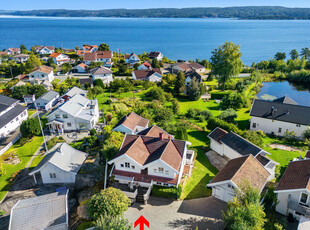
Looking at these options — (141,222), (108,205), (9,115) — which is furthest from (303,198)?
(9,115)

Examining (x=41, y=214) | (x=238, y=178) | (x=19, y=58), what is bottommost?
(x=41, y=214)

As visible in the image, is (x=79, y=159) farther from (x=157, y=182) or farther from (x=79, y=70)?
(x=79, y=70)

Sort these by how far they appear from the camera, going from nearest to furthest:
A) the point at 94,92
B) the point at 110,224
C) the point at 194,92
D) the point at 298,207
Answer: the point at 110,224
the point at 298,207
the point at 194,92
the point at 94,92

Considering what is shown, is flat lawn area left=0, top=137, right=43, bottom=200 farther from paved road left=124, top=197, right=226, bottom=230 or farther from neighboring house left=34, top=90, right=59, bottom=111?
paved road left=124, top=197, right=226, bottom=230

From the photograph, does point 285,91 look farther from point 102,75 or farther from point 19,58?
point 19,58

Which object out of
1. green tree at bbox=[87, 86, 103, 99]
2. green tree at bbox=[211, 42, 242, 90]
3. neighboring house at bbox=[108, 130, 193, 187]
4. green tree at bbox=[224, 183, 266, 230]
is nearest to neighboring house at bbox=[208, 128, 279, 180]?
neighboring house at bbox=[108, 130, 193, 187]

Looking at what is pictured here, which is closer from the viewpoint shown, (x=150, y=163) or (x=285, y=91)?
(x=150, y=163)

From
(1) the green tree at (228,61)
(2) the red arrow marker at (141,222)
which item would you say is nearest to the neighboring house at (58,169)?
(2) the red arrow marker at (141,222)
